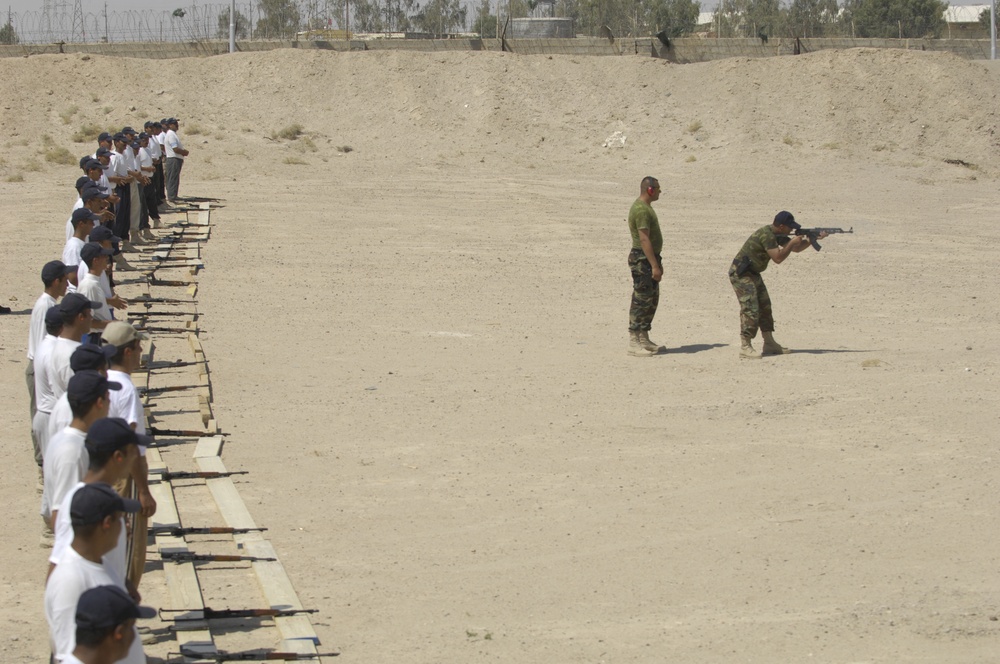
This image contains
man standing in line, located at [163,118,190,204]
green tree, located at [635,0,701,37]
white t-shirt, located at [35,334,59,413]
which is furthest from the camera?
green tree, located at [635,0,701,37]

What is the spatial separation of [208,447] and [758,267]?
587 cm

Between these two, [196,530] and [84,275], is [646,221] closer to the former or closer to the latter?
[84,275]

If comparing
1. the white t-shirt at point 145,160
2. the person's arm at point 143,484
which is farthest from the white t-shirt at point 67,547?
the white t-shirt at point 145,160

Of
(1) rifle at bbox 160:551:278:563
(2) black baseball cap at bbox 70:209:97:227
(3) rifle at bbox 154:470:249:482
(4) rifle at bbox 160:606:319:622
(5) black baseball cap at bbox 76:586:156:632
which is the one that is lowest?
(4) rifle at bbox 160:606:319:622

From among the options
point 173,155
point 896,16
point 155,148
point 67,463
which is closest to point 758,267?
point 67,463

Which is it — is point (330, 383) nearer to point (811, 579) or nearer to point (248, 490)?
point (248, 490)

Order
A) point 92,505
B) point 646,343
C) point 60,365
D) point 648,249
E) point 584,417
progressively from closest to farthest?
point 92,505 → point 60,365 → point 584,417 → point 648,249 → point 646,343

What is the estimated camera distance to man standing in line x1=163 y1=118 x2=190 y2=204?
25656 millimetres

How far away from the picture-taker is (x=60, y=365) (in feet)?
24.4

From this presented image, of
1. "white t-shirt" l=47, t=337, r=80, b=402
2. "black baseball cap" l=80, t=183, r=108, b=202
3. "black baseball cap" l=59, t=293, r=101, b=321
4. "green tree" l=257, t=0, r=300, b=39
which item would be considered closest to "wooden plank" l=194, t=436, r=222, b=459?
"white t-shirt" l=47, t=337, r=80, b=402

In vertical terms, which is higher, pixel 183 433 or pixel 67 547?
pixel 67 547

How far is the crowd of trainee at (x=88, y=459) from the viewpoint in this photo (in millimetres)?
3982

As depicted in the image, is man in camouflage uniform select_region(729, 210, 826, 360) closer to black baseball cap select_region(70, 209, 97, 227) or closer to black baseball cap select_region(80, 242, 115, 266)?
black baseball cap select_region(80, 242, 115, 266)

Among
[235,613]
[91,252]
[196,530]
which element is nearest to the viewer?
[235,613]
